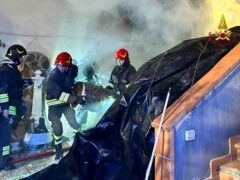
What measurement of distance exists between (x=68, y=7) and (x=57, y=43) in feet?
3.58

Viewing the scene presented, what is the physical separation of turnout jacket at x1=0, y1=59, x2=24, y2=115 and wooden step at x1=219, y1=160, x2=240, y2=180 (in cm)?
331

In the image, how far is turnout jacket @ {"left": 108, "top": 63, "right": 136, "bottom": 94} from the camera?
557 cm

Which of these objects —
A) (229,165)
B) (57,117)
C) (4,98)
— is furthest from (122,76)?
(229,165)

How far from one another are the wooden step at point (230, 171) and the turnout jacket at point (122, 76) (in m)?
2.99

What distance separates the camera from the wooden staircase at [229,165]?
2742 mm

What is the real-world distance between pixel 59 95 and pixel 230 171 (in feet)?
10.1

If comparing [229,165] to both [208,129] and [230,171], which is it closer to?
[230,171]

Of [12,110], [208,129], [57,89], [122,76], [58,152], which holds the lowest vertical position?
[58,152]

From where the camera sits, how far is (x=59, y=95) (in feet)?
15.4

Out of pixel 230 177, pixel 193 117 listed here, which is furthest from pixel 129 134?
pixel 230 177

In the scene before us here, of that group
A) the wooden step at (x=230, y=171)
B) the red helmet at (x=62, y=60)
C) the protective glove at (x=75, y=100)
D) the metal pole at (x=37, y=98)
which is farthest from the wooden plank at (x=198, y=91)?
the metal pole at (x=37, y=98)

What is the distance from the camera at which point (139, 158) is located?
10.1 ft

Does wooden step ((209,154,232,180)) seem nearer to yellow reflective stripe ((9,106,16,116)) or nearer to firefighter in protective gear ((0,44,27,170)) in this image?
firefighter in protective gear ((0,44,27,170))

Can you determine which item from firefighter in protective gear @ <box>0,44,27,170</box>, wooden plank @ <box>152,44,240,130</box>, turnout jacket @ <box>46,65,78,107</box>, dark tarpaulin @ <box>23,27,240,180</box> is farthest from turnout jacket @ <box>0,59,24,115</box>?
wooden plank @ <box>152,44,240,130</box>
